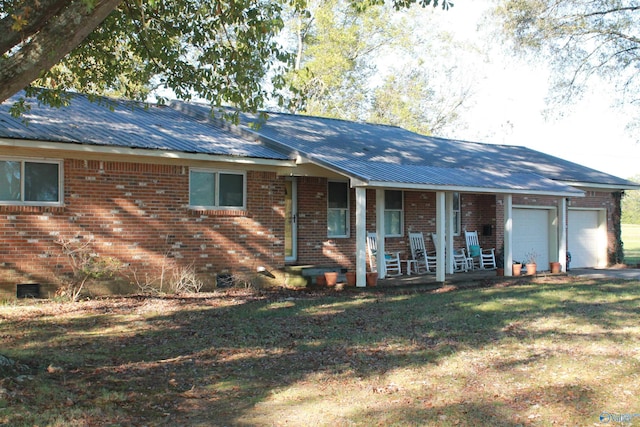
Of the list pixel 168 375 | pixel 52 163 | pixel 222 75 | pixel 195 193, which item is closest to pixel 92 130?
pixel 52 163

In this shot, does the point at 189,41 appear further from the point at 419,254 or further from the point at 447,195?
the point at 419,254

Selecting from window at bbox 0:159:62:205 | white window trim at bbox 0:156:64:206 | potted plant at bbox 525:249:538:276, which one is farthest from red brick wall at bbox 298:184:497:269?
window at bbox 0:159:62:205

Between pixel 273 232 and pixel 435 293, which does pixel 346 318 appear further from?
pixel 273 232

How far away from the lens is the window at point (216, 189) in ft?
45.9

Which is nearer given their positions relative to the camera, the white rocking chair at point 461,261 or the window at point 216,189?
the window at point 216,189

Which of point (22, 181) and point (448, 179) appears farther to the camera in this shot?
point (448, 179)

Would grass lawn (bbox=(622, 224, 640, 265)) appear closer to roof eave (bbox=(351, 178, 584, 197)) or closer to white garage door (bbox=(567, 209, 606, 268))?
Result: white garage door (bbox=(567, 209, 606, 268))

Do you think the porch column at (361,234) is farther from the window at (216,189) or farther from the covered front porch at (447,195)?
the window at (216,189)

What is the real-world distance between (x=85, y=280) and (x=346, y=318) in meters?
5.33

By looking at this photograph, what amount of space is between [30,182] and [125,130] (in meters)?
2.26

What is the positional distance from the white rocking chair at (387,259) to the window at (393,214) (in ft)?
1.94

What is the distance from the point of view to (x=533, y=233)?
20.5 m

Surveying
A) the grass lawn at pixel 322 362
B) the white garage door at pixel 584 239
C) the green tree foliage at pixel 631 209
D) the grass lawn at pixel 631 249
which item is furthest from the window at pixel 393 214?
the green tree foliage at pixel 631 209

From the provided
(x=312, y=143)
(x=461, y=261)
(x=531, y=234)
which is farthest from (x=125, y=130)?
(x=531, y=234)
